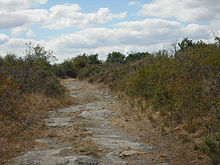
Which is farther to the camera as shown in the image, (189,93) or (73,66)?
(73,66)

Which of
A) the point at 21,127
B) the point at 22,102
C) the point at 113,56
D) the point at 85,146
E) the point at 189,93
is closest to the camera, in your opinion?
the point at 85,146

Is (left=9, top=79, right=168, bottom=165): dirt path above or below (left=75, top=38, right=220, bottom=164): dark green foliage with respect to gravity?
below

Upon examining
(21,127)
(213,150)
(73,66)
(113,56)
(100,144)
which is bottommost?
(100,144)

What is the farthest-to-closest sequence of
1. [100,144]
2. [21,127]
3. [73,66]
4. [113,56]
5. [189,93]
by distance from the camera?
[113,56] < [73,66] < [21,127] < [189,93] < [100,144]

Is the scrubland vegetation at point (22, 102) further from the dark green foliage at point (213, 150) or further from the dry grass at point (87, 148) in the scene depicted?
the dark green foliage at point (213, 150)

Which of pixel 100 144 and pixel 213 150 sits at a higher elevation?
pixel 213 150

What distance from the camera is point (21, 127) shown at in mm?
7602

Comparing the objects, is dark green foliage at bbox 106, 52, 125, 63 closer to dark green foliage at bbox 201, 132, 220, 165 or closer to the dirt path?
the dirt path

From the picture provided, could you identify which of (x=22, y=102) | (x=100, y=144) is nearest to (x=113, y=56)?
(x=22, y=102)

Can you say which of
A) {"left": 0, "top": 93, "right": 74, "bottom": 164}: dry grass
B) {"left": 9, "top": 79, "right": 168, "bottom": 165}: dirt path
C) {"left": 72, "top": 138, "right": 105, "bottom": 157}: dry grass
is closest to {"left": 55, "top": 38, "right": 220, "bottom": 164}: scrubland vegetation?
{"left": 9, "top": 79, "right": 168, "bottom": 165}: dirt path

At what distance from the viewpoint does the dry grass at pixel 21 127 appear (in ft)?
18.6

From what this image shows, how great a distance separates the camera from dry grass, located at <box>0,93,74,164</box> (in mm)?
5657

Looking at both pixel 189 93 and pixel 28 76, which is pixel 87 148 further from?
pixel 28 76

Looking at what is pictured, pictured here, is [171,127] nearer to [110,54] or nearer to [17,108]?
[17,108]
